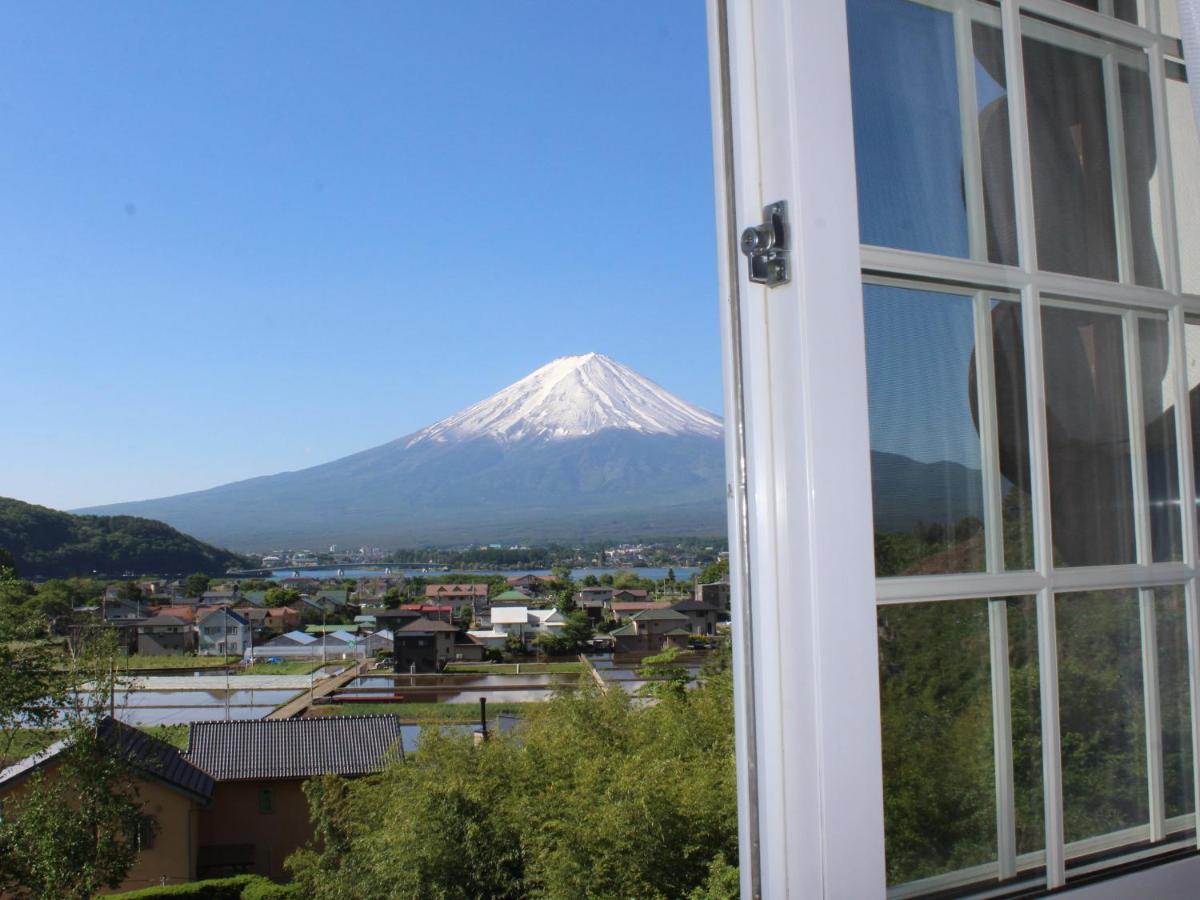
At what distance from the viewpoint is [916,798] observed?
483 millimetres

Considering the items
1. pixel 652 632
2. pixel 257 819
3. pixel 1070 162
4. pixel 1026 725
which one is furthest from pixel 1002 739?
pixel 652 632

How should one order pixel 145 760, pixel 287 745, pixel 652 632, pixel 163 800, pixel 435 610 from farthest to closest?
pixel 435 610, pixel 652 632, pixel 287 745, pixel 163 800, pixel 145 760

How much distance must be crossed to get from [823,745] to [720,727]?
15.8 feet

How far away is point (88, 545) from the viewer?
43.4 feet

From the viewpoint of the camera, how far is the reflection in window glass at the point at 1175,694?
587mm

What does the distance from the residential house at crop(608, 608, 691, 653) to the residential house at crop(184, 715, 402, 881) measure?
2644mm

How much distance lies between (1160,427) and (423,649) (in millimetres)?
11552

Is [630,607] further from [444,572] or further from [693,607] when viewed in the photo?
[444,572]

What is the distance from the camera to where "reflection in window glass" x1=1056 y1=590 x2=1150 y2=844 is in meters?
0.54

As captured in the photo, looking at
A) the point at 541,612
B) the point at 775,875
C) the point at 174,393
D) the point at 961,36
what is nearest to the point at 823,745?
the point at 775,875

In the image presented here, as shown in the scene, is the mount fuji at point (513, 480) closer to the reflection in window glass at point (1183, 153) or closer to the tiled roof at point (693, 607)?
the tiled roof at point (693, 607)

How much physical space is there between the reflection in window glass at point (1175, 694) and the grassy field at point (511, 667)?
1034cm

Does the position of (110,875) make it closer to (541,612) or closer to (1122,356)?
(541,612)

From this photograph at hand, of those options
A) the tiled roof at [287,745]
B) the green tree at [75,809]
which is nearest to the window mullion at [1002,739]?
the green tree at [75,809]
